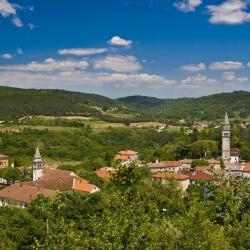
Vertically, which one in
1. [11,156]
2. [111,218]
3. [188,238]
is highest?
[111,218]

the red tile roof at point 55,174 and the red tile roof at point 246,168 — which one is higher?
the red tile roof at point 55,174

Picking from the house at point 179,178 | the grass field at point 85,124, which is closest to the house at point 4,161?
the grass field at point 85,124

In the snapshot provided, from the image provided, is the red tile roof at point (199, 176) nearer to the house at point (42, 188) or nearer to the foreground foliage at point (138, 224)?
the house at point (42, 188)

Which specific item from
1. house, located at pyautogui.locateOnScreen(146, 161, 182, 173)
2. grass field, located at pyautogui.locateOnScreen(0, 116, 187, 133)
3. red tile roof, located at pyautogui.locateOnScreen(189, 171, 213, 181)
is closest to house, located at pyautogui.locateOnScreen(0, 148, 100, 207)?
red tile roof, located at pyautogui.locateOnScreen(189, 171, 213, 181)

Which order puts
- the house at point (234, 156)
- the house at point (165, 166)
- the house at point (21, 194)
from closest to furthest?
1. the house at point (21, 194)
2. the house at point (165, 166)
3. the house at point (234, 156)

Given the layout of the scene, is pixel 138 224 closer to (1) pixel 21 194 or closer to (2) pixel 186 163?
(1) pixel 21 194

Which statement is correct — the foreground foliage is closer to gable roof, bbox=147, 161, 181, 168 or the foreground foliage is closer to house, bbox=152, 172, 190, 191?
house, bbox=152, 172, 190, 191

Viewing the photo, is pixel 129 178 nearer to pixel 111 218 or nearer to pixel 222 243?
pixel 111 218

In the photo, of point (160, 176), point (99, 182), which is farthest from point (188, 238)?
point (160, 176)
